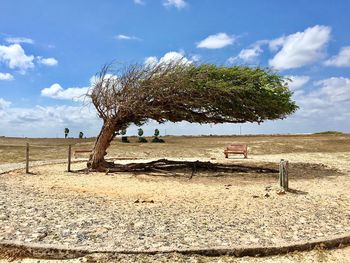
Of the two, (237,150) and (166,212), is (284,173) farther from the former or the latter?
(237,150)

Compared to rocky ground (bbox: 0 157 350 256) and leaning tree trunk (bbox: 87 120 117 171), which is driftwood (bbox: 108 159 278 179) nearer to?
leaning tree trunk (bbox: 87 120 117 171)

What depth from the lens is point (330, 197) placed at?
11.6m

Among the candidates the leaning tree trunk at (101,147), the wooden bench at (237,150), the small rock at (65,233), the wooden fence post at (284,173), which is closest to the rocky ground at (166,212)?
the small rock at (65,233)

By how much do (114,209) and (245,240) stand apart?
345 centimetres

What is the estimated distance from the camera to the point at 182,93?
57.0ft

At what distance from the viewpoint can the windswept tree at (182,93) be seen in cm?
1706

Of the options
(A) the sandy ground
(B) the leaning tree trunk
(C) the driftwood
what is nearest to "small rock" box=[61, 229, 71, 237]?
(A) the sandy ground

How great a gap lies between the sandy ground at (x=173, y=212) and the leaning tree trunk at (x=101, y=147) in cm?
262

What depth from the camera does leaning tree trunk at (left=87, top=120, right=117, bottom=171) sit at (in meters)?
17.9

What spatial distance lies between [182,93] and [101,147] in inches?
165

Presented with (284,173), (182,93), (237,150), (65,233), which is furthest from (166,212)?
(237,150)

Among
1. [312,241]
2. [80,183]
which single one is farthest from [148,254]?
A: [80,183]

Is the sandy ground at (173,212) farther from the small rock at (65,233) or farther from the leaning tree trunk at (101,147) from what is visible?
the leaning tree trunk at (101,147)

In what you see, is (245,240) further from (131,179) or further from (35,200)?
(131,179)
